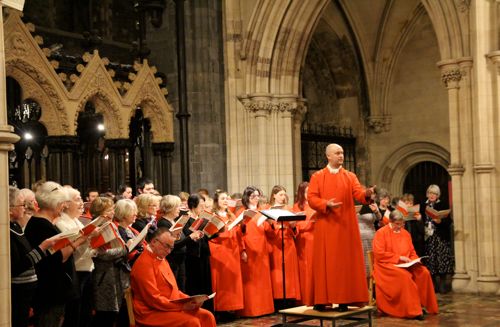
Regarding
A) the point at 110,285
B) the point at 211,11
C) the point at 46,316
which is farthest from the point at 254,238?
the point at 211,11

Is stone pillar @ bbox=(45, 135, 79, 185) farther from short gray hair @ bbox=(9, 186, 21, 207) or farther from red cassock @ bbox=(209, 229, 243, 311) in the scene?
short gray hair @ bbox=(9, 186, 21, 207)

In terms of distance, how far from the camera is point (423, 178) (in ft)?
59.5

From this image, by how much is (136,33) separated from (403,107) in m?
6.94

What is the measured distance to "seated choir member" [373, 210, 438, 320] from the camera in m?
9.35

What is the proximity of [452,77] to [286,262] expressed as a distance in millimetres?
4169

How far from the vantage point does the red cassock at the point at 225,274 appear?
929 centimetres

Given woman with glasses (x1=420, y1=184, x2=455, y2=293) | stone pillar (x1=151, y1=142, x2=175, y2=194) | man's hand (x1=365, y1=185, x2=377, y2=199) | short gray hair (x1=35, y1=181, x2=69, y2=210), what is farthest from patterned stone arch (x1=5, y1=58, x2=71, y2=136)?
→ man's hand (x1=365, y1=185, x2=377, y2=199)

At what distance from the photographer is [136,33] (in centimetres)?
1539

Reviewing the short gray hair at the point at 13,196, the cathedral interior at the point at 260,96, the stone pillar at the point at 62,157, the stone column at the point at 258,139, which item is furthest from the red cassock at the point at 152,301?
the stone column at the point at 258,139

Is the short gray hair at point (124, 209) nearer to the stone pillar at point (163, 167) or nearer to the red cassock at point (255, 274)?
the red cassock at point (255, 274)

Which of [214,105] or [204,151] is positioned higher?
[214,105]

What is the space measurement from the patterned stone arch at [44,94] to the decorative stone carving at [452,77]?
5991 mm

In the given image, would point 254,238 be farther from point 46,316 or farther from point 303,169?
point 303,169

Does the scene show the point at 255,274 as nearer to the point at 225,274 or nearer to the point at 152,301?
the point at 225,274
